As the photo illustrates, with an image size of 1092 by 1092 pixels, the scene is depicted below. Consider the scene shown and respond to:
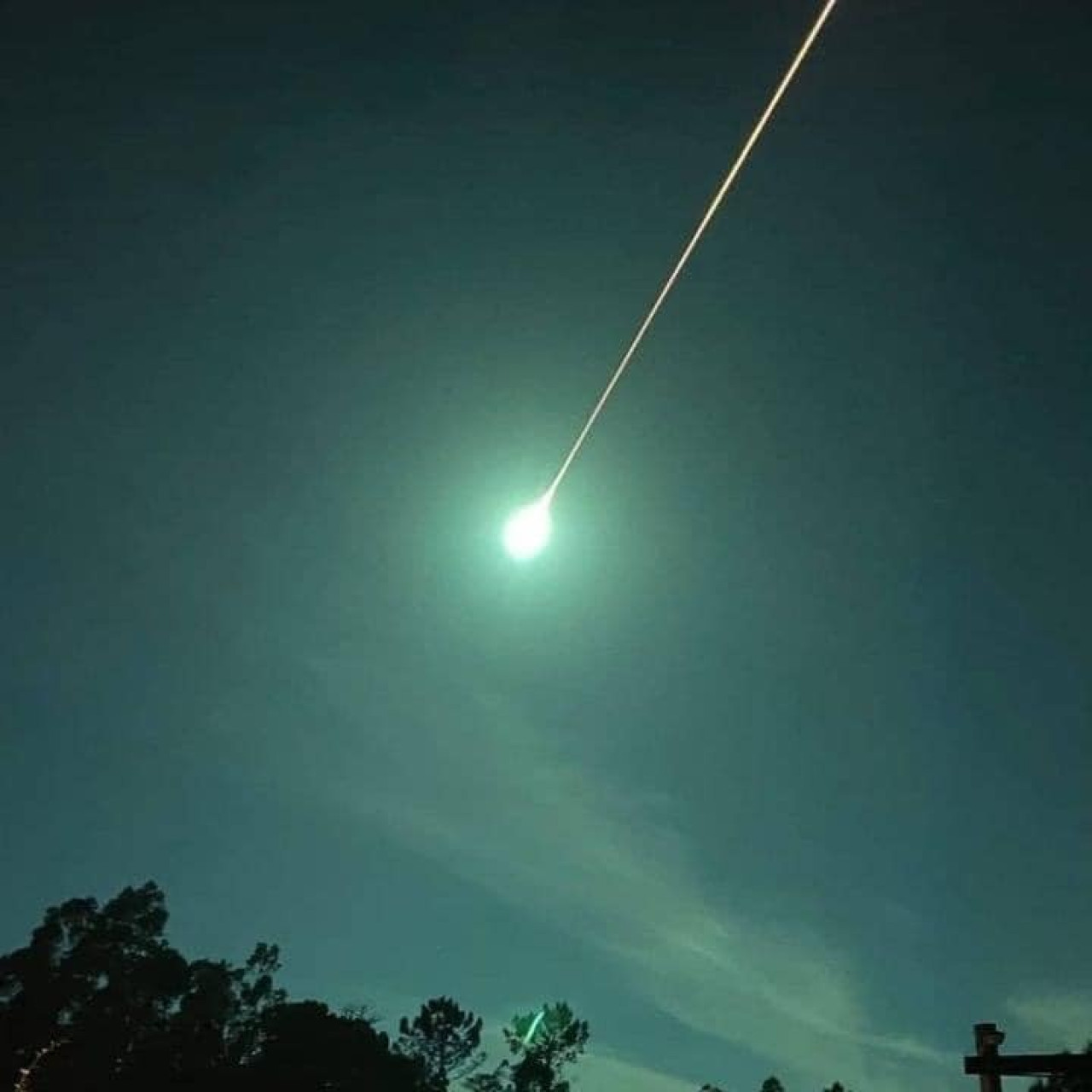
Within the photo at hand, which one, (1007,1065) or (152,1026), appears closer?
(1007,1065)

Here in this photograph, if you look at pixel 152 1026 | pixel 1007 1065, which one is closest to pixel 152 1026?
pixel 152 1026

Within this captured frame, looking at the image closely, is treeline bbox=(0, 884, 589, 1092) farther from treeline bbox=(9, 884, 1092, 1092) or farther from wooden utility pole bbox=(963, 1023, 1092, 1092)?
wooden utility pole bbox=(963, 1023, 1092, 1092)

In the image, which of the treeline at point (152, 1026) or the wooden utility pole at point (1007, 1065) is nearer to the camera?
the wooden utility pole at point (1007, 1065)

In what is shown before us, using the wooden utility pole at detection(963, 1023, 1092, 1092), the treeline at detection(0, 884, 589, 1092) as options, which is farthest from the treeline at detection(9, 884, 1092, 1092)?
the wooden utility pole at detection(963, 1023, 1092, 1092)

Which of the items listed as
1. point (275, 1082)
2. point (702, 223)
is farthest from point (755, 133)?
point (275, 1082)

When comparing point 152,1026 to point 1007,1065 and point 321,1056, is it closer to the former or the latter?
point 321,1056

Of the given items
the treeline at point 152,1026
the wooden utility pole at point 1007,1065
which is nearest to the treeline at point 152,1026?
the treeline at point 152,1026

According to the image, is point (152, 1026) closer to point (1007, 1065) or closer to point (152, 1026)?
point (152, 1026)

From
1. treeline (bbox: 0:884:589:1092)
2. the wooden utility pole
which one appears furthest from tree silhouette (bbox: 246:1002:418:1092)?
the wooden utility pole

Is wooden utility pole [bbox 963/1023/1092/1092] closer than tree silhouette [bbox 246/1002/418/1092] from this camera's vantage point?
Yes

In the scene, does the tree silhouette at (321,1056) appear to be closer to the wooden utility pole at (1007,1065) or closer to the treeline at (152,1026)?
the treeline at (152,1026)

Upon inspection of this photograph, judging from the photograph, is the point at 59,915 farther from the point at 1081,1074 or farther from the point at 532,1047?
the point at 1081,1074
